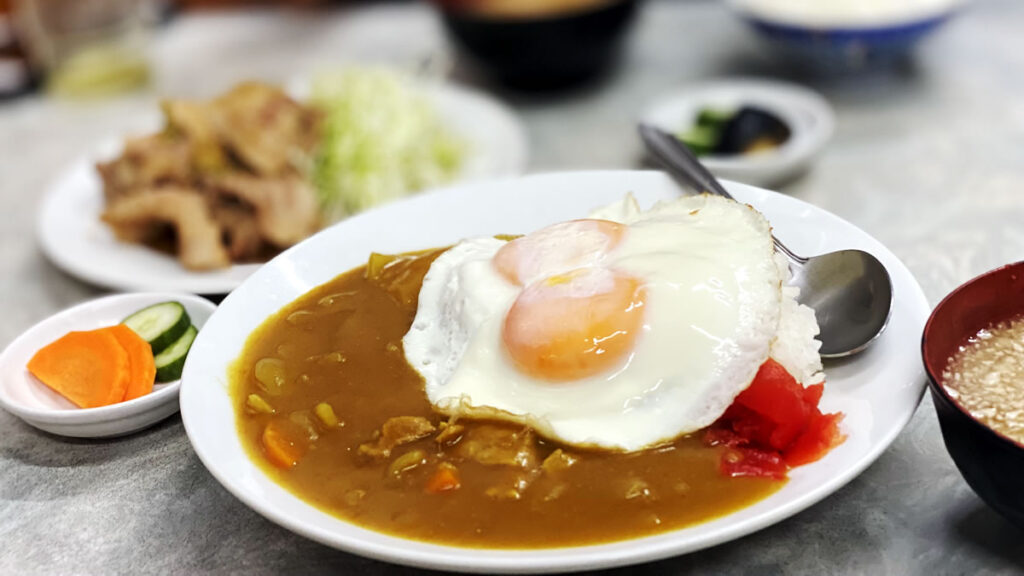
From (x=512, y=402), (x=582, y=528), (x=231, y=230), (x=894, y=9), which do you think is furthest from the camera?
(x=894, y=9)

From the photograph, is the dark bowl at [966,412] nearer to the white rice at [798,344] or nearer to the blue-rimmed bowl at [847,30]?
the white rice at [798,344]

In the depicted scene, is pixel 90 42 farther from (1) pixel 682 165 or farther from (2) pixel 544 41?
(1) pixel 682 165

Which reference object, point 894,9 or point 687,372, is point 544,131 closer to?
point 894,9

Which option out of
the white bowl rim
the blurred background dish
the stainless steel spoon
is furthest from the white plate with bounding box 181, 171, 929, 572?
the blurred background dish

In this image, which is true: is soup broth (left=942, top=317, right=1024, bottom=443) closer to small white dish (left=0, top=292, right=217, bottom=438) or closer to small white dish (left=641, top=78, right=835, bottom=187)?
small white dish (left=641, top=78, right=835, bottom=187)

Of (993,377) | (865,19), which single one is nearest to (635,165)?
(865,19)

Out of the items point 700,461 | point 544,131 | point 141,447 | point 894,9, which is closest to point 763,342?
point 700,461
